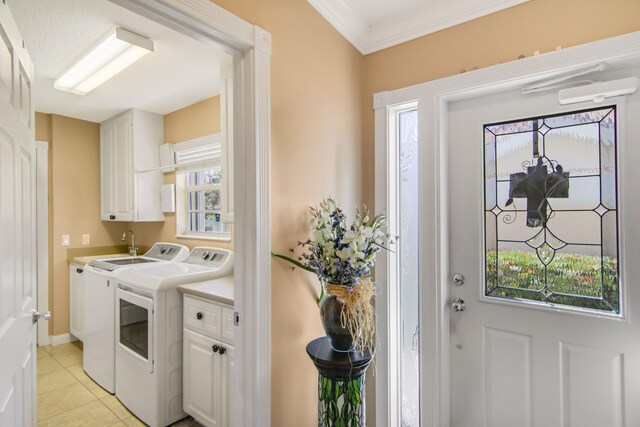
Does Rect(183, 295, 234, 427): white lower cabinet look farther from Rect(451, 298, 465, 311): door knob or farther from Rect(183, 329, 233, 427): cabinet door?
Rect(451, 298, 465, 311): door knob

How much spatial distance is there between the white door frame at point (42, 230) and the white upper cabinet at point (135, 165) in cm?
57

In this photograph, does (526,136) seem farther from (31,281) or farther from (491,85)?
(31,281)

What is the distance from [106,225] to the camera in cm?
391

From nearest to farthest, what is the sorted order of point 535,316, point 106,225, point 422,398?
point 535,316 → point 422,398 → point 106,225

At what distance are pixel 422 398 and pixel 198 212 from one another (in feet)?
8.26

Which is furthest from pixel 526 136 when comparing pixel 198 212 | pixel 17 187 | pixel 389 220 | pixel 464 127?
pixel 198 212

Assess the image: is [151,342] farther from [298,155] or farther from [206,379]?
[298,155]

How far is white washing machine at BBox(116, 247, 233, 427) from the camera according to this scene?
2.07 m

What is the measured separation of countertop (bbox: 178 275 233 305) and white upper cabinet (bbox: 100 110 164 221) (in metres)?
1.57

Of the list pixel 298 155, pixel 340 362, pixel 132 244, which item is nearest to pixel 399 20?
pixel 298 155

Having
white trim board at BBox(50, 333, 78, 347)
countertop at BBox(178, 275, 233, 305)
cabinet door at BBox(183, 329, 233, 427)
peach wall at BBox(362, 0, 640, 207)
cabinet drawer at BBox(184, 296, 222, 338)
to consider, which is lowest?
white trim board at BBox(50, 333, 78, 347)

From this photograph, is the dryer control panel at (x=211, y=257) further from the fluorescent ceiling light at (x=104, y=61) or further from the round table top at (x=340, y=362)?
the fluorescent ceiling light at (x=104, y=61)

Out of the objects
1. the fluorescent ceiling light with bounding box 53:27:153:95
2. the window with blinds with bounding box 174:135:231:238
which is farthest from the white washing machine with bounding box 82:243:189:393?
the fluorescent ceiling light with bounding box 53:27:153:95

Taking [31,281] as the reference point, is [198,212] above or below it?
above
